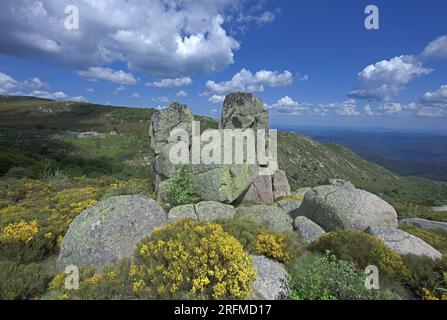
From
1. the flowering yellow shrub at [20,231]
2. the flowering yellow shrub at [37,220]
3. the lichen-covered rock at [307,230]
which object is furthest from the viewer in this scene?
the lichen-covered rock at [307,230]

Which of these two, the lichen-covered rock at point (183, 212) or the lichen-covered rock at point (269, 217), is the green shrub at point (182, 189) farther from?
the lichen-covered rock at point (269, 217)

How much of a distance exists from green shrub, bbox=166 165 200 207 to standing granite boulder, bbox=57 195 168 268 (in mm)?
5709

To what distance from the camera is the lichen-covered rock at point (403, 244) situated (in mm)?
9797

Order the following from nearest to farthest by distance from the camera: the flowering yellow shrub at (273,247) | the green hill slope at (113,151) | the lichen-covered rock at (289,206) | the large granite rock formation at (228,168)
→ the flowering yellow shrub at (273,247), the large granite rock formation at (228,168), the lichen-covered rock at (289,206), the green hill slope at (113,151)

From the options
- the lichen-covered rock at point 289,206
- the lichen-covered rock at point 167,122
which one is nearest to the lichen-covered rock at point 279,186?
the lichen-covered rock at point 289,206

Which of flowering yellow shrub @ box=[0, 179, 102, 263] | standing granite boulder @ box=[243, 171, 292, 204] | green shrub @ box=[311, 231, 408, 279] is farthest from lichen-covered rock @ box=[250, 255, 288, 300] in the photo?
standing granite boulder @ box=[243, 171, 292, 204]

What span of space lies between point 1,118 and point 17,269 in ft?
589

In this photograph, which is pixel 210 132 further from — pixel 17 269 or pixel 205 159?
pixel 17 269

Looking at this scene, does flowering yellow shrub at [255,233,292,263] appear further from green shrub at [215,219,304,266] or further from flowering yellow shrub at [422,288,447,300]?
flowering yellow shrub at [422,288,447,300]

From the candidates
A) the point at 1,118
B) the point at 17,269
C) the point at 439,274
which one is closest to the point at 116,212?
the point at 17,269

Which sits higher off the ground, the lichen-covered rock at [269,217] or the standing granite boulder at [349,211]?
the standing granite boulder at [349,211]

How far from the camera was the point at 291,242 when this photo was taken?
9289mm

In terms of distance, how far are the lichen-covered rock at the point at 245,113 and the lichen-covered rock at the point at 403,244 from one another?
53.0 ft
